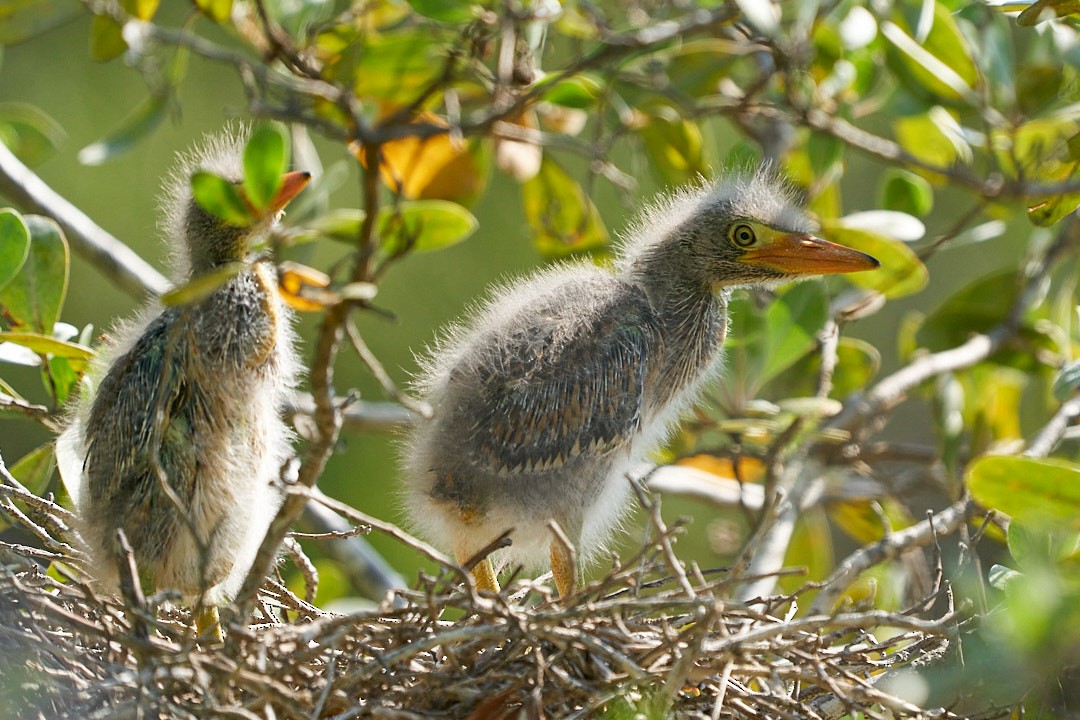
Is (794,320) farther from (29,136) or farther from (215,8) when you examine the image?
(29,136)

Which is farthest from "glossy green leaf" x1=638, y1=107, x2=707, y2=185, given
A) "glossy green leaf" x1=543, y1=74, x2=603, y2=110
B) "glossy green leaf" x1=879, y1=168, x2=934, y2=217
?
"glossy green leaf" x1=879, y1=168, x2=934, y2=217

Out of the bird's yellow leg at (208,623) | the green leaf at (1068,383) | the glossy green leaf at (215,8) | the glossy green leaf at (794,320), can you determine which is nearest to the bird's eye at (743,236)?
the glossy green leaf at (794,320)

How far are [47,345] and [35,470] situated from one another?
0.46m

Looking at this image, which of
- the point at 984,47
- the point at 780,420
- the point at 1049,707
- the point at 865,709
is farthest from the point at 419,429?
the point at 984,47

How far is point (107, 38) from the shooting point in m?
3.04

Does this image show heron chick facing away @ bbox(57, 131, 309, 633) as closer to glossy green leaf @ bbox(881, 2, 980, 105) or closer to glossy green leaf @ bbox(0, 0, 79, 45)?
glossy green leaf @ bbox(0, 0, 79, 45)

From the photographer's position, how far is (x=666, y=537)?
79.5 inches

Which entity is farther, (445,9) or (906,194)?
(906,194)

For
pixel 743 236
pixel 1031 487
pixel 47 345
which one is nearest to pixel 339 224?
pixel 47 345

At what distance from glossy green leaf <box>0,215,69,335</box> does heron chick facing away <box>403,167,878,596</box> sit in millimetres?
867

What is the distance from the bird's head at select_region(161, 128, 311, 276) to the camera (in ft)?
7.95

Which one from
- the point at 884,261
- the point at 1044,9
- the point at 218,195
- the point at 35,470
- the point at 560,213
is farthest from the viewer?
the point at 560,213

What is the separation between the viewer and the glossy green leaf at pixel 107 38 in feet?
9.94

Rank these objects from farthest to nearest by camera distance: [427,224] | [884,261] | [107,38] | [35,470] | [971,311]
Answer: [971,311] < [884,261] < [107,38] < [35,470] < [427,224]
